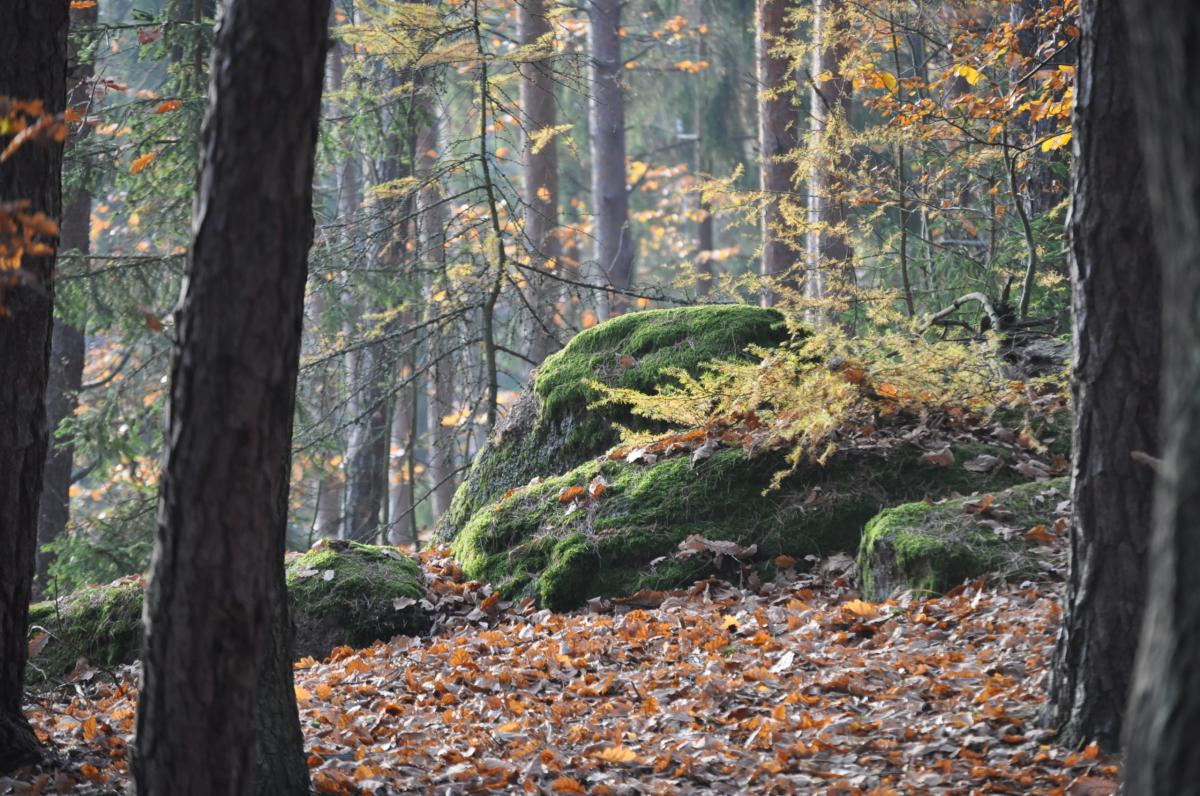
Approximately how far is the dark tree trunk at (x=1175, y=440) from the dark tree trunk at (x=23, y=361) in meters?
3.78

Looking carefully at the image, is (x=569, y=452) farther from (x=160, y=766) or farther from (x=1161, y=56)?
(x=1161, y=56)

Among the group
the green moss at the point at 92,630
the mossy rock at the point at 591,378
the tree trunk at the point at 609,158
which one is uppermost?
the tree trunk at the point at 609,158

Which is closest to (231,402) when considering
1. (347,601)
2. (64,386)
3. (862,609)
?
(862,609)

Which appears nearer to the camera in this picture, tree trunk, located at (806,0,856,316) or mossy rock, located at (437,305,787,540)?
mossy rock, located at (437,305,787,540)

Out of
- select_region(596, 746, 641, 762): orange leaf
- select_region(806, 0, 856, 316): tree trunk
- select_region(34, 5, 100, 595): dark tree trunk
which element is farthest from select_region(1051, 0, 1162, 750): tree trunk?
select_region(34, 5, 100, 595): dark tree trunk

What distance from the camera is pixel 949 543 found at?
18.0 ft

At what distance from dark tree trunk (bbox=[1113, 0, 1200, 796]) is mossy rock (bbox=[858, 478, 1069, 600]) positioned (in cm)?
365

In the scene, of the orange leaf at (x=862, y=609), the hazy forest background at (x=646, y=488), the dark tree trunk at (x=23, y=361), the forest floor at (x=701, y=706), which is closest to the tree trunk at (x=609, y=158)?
the hazy forest background at (x=646, y=488)

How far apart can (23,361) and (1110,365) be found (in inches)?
158

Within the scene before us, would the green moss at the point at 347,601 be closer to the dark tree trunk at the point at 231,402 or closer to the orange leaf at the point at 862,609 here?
the orange leaf at the point at 862,609

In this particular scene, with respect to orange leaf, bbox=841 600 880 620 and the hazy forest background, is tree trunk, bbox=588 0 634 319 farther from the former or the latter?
orange leaf, bbox=841 600 880 620

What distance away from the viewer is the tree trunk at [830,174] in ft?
30.7

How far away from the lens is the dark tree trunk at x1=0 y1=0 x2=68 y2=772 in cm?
405

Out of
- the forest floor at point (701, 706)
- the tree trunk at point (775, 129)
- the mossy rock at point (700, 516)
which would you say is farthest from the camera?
the tree trunk at point (775, 129)
